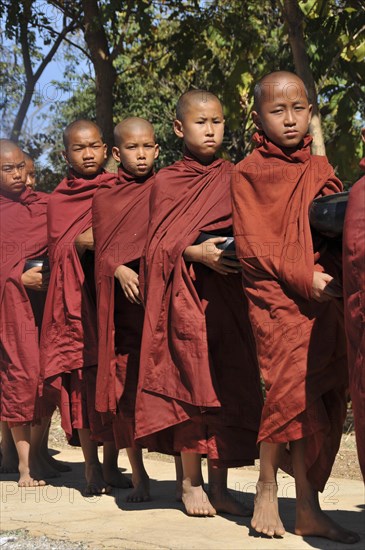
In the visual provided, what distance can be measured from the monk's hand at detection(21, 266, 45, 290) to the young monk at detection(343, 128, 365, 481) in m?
2.90

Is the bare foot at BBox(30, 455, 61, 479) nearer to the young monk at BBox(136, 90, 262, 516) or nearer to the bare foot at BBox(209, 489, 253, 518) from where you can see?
the young monk at BBox(136, 90, 262, 516)

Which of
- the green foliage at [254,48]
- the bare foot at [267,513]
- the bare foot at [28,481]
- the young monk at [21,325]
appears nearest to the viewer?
the bare foot at [267,513]

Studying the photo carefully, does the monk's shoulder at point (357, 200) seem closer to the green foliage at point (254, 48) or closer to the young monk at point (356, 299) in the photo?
the young monk at point (356, 299)

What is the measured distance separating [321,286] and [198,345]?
907 millimetres

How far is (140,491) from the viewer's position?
17.8ft

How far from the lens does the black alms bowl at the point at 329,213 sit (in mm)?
3906

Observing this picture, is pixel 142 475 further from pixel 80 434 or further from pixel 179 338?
pixel 179 338

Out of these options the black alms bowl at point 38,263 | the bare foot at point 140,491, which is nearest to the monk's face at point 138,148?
the black alms bowl at point 38,263

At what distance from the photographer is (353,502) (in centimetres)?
509

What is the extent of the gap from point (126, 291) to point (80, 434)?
1190 mm

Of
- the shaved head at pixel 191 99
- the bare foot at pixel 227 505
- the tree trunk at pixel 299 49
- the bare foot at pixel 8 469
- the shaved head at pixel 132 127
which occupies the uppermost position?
the tree trunk at pixel 299 49

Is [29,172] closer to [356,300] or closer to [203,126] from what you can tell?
[203,126]

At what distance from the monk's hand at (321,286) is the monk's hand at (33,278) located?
2.57 metres

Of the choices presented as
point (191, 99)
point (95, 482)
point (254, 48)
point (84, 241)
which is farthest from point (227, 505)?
point (254, 48)
